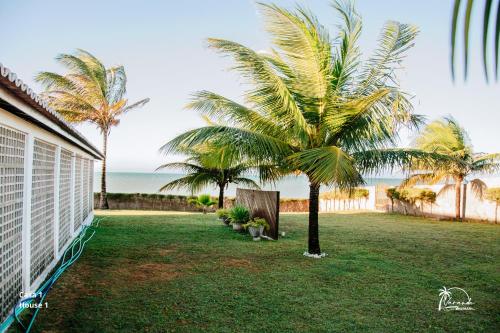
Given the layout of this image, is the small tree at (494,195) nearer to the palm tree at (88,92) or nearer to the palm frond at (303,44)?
the palm frond at (303,44)

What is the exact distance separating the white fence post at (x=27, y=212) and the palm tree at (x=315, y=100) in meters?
2.91

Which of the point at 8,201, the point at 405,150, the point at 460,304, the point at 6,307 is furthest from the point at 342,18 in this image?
the point at 6,307

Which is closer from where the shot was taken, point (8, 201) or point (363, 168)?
point (8, 201)

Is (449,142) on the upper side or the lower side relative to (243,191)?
upper

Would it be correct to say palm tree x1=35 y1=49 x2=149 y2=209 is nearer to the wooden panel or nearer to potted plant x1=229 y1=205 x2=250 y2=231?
the wooden panel

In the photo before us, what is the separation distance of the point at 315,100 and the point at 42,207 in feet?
19.0

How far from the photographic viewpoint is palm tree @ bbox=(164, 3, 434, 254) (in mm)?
7801

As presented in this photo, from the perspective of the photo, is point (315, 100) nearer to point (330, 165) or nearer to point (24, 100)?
point (330, 165)

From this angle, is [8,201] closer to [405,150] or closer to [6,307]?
[6,307]

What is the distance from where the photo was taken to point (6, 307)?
14.5 ft

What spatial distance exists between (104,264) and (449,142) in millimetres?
16486

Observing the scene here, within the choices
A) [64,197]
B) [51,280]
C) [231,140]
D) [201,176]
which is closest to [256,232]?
[231,140]

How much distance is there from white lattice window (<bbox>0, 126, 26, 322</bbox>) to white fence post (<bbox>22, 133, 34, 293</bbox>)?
0.15 feet

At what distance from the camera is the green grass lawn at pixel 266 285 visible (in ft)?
15.1
